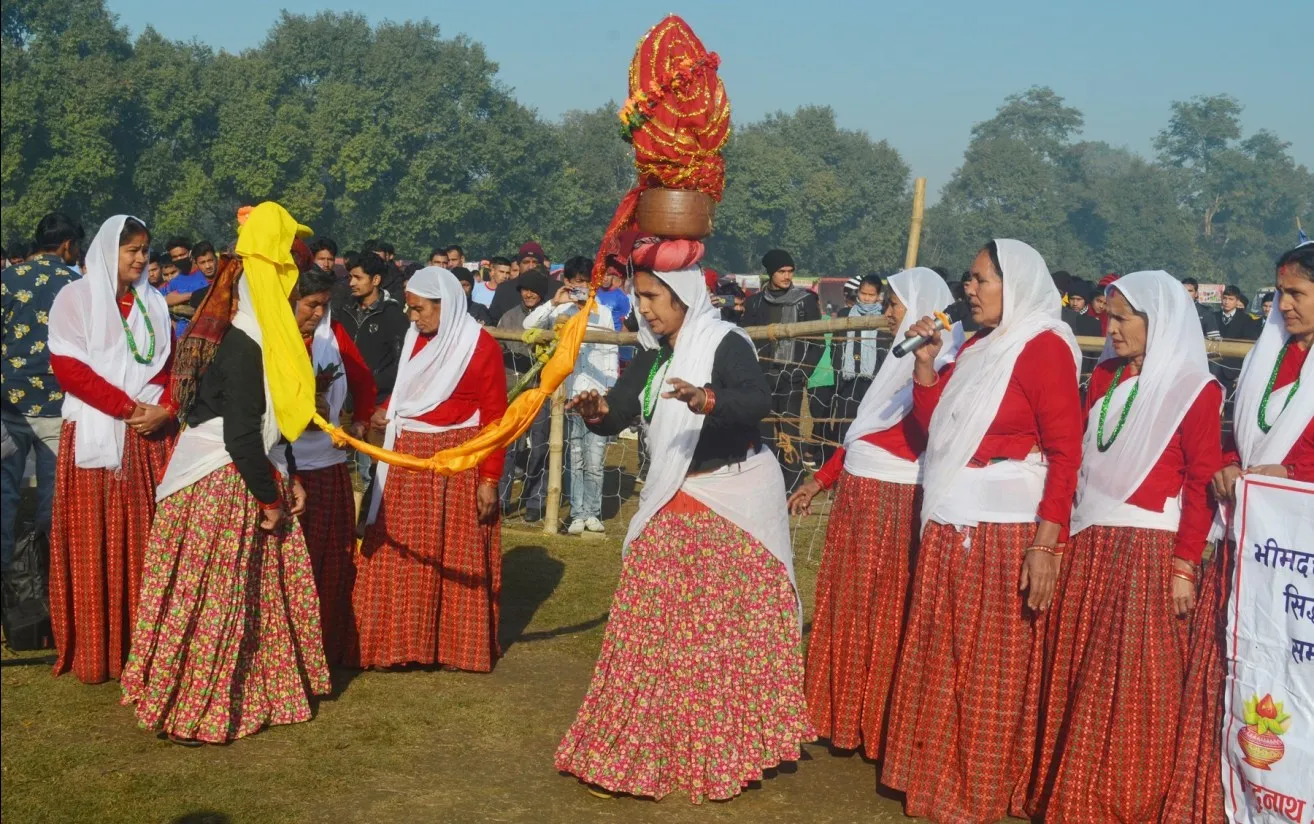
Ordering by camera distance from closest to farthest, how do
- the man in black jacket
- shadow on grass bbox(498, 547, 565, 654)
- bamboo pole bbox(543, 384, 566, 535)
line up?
shadow on grass bbox(498, 547, 565, 654) < bamboo pole bbox(543, 384, 566, 535) < the man in black jacket

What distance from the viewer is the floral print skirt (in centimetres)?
469

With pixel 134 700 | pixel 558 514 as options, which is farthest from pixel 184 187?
pixel 134 700

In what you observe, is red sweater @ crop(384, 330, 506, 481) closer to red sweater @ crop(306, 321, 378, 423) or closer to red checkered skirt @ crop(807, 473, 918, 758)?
red sweater @ crop(306, 321, 378, 423)

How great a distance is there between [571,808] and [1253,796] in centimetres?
227

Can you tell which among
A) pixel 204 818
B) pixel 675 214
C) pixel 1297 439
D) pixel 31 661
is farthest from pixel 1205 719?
pixel 31 661

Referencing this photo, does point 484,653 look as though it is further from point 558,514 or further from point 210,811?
point 558,514

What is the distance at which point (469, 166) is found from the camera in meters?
64.0

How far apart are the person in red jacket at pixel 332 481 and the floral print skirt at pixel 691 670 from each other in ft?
5.99

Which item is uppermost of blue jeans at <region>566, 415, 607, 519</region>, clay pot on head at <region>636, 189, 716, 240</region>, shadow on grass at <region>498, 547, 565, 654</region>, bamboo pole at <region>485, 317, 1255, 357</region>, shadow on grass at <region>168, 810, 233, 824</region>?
clay pot on head at <region>636, 189, 716, 240</region>

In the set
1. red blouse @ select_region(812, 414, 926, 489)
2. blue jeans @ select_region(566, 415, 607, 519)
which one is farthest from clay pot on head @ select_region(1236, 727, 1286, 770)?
blue jeans @ select_region(566, 415, 607, 519)

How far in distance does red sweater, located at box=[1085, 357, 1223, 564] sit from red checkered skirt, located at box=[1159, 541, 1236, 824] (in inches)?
4.8

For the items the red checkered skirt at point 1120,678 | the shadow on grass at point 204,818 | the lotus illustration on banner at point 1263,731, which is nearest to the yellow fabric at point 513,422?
the shadow on grass at point 204,818

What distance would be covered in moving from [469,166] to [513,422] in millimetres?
60495

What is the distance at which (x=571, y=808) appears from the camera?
473 centimetres
